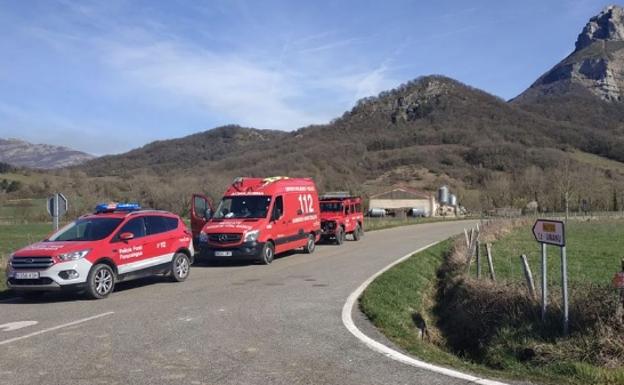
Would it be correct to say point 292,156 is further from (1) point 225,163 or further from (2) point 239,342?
(2) point 239,342

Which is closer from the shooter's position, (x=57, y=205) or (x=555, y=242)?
(x=555, y=242)

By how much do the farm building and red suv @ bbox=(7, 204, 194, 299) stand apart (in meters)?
85.0

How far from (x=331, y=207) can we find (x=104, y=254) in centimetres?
1698

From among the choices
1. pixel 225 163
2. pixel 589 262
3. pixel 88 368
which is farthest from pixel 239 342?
pixel 225 163

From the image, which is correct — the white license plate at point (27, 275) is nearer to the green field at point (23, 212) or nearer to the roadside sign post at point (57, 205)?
the roadside sign post at point (57, 205)

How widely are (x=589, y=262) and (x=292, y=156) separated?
105232 millimetres

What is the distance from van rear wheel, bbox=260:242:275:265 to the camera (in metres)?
17.8

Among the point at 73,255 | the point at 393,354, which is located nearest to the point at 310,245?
the point at 73,255

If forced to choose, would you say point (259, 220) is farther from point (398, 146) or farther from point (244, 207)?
point (398, 146)

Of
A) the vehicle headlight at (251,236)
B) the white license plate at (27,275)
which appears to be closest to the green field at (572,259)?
the vehicle headlight at (251,236)

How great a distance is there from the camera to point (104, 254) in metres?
11.7

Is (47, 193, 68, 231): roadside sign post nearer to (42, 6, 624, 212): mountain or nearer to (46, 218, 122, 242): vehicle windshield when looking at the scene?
(46, 218, 122, 242): vehicle windshield

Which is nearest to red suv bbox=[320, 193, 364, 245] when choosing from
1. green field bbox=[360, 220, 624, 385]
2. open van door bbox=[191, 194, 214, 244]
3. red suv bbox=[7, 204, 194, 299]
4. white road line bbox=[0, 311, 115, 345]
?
green field bbox=[360, 220, 624, 385]

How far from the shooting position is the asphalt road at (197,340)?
6.04 m
